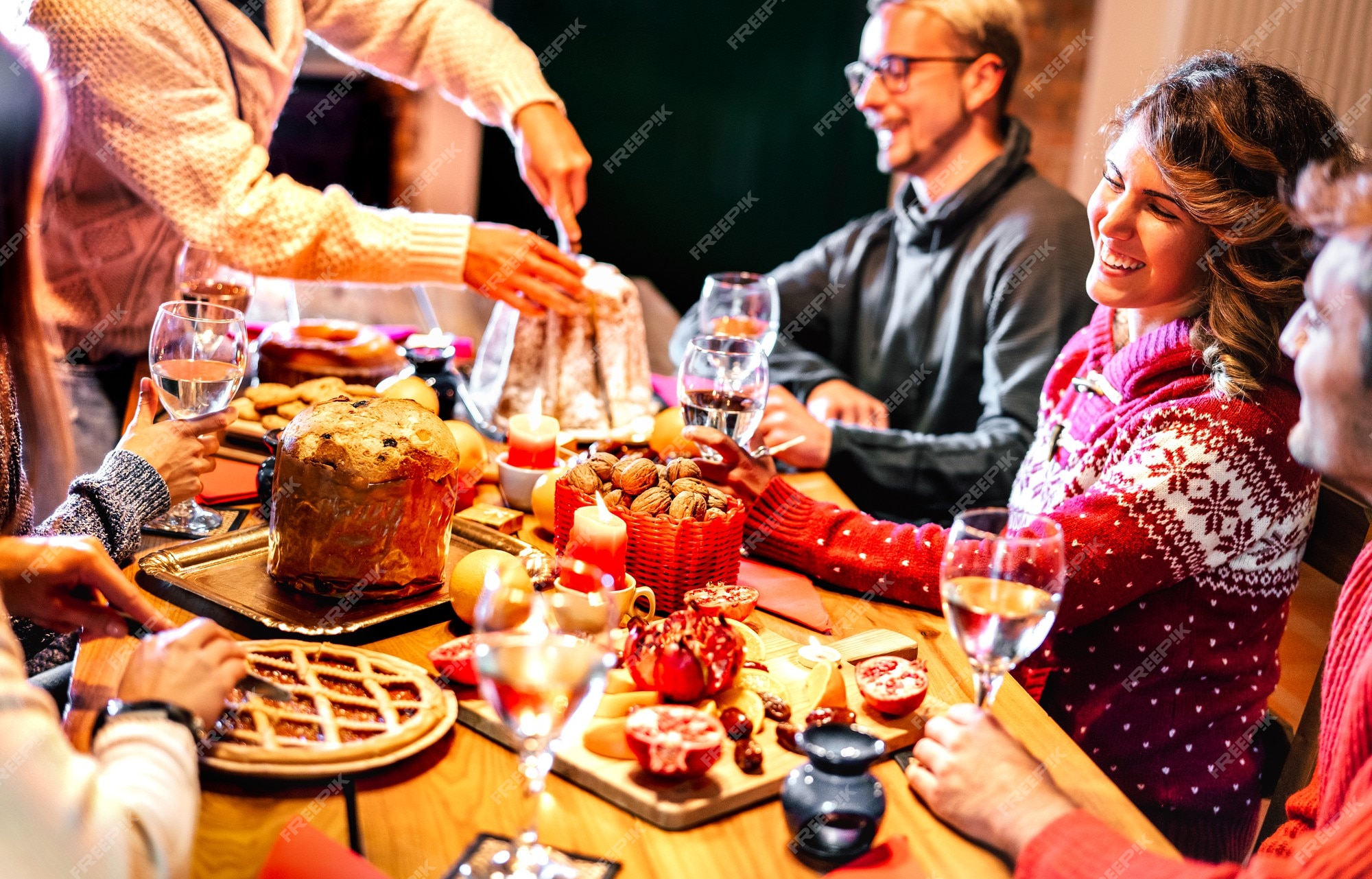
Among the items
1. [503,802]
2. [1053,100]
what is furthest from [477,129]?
[503,802]

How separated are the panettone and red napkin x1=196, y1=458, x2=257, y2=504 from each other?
33cm

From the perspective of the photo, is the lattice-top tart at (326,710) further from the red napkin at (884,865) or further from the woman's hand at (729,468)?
the woman's hand at (729,468)

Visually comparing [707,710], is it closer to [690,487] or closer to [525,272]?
[690,487]

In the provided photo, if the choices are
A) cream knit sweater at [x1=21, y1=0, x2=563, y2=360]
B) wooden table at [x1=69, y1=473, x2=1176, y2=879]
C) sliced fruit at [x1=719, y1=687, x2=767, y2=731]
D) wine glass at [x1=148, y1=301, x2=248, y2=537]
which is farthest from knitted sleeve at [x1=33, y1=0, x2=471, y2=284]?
sliced fruit at [x1=719, y1=687, x2=767, y2=731]

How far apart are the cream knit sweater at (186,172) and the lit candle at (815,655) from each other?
3.40 feet

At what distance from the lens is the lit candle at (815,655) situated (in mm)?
1188

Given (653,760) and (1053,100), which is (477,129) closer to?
(1053,100)

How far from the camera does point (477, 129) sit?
5402mm

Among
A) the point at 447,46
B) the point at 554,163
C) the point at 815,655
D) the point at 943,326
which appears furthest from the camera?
the point at 943,326

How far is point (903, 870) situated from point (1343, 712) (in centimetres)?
44

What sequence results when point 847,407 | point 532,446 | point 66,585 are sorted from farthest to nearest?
point 847,407, point 532,446, point 66,585

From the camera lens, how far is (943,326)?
2.63 metres

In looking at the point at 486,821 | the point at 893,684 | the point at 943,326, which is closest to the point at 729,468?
the point at 893,684

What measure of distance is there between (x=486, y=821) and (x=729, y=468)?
27.6 inches
